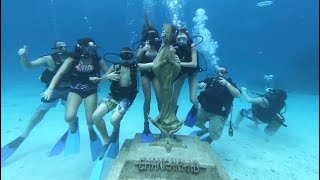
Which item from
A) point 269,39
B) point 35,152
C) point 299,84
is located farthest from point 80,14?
point 35,152

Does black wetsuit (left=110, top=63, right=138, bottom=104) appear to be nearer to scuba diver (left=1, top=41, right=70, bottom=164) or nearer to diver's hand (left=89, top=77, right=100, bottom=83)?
diver's hand (left=89, top=77, right=100, bottom=83)

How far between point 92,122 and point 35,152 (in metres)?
2.97

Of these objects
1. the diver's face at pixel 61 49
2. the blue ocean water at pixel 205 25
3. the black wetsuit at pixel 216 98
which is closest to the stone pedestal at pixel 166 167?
the black wetsuit at pixel 216 98

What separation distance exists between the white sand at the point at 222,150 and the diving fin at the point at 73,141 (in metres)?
0.53

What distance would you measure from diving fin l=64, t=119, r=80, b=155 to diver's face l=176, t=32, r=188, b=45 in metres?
3.46

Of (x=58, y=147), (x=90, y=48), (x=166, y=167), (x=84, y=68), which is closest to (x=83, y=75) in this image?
(x=84, y=68)

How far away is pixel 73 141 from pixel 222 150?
15.8 feet

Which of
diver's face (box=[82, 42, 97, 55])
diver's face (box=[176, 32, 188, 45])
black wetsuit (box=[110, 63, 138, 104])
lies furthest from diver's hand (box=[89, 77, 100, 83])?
diver's face (box=[176, 32, 188, 45])

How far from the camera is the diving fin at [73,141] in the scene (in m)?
7.83

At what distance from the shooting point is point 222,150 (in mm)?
9891

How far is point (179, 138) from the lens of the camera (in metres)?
7.02

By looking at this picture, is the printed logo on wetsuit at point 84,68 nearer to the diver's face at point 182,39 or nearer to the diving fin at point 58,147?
the diver's face at point 182,39

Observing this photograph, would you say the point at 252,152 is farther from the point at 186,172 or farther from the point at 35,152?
the point at 35,152

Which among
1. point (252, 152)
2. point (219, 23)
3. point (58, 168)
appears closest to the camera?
point (58, 168)
